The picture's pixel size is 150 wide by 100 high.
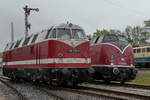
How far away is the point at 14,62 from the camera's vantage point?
18.5m

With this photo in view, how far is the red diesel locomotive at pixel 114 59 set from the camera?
1393cm

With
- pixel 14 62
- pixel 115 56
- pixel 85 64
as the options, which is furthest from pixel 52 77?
pixel 14 62

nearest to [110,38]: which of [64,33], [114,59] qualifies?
[114,59]

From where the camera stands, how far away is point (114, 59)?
14070 mm

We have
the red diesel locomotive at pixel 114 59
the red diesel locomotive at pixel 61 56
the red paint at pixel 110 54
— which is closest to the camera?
the red diesel locomotive at pixel 61 56

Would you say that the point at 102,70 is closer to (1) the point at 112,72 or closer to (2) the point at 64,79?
(1) the point at 112,72

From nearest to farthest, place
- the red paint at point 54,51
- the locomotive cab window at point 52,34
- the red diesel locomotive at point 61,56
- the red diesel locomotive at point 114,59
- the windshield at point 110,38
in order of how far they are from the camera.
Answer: the red diesel locomotive at point 61,56 → the red paint at point 54,51 → the locomotive cab window at point 52,34 → the red diesel locomotive at point 114,59 → the windshield at point 110,38

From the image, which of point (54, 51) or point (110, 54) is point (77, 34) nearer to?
point (54, 51)

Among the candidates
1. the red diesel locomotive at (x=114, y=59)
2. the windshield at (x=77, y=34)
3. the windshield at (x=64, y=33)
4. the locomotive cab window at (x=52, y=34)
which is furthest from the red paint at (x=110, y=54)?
the locomotive cab window at (x=52, y=34)

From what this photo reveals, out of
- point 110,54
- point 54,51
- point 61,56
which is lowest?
point 61,56

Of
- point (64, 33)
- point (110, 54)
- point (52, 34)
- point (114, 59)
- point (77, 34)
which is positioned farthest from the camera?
point (110, 54)

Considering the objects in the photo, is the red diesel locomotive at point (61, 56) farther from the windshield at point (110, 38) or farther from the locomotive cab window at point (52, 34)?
the windshield at point (110, 38)

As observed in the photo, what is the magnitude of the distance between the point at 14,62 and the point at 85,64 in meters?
8.10

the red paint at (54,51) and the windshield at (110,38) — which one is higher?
the windshield at (110,38)
